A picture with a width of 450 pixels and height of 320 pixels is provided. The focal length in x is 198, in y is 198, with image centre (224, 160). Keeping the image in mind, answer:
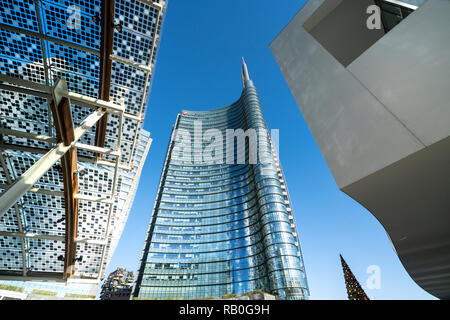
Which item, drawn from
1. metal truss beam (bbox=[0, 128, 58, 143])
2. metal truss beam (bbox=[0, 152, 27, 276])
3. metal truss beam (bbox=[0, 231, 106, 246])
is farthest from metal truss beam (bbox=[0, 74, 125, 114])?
metal truss beam (bbox=[0, 231, 106, 246])

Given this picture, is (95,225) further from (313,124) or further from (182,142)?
(182,142)

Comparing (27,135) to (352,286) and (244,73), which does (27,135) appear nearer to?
(352,286)

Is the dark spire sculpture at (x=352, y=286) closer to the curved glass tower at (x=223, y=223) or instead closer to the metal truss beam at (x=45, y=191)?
the metal truss beam at (x=45, y=191)

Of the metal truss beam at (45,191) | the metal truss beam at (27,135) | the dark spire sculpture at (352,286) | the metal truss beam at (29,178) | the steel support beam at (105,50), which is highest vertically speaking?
the steel support beam at (105,50)

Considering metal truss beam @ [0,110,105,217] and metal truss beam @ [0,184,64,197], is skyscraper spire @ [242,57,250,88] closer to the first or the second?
metal truss beam @ [0,184,64,197]

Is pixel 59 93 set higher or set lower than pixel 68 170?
higher

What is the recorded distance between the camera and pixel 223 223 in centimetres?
7169

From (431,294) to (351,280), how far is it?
13.0 metres

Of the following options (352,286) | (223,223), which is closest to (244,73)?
A: (223,223)

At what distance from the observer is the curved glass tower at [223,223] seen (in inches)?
2037

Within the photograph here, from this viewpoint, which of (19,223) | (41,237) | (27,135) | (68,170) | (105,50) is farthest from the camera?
(41,237)

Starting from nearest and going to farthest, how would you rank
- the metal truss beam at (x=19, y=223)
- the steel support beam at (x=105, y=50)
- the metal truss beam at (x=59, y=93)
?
the metal truss beam at (x=59, y=93) < the steel support beam at (x=105, y=50) < the metal truss beam at (x=19, y=223)

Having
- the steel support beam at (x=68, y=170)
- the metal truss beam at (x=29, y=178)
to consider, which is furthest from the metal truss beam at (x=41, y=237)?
the metal truss beam at (x=29, y=178)

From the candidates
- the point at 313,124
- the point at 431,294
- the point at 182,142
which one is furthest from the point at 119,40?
the point at 182,142
